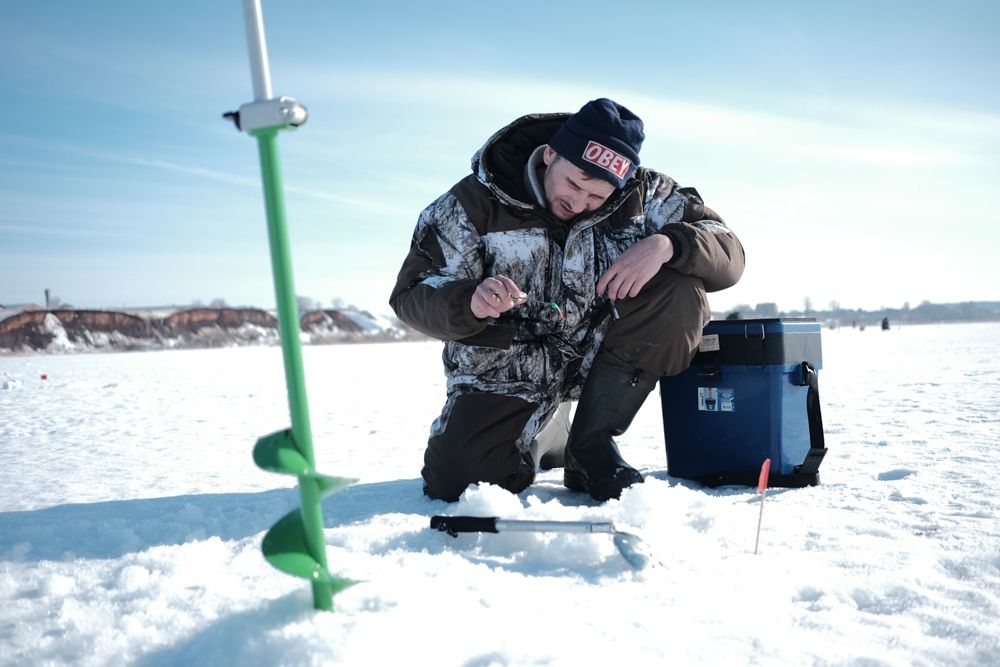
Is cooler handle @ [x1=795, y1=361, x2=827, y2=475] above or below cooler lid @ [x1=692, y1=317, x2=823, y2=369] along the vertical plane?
below

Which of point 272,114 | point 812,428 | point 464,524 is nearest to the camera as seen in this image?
point 272,114

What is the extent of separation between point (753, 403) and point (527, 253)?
958mm

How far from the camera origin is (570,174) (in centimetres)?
236

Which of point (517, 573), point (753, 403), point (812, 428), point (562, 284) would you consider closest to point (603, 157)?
point (562, 284)

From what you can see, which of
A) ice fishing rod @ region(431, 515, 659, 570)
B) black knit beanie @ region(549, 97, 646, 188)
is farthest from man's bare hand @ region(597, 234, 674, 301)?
ice fishing rod @ region(431, 515, 659, 570)

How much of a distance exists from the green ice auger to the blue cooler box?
1714 mm

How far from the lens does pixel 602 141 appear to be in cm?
230

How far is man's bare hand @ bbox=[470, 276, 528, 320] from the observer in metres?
2.02

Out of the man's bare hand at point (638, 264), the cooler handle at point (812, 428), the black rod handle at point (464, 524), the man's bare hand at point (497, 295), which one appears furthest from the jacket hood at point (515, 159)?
the black rod handle at point (464, 524)

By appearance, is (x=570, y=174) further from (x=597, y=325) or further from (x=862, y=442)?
(x=862, y=442)

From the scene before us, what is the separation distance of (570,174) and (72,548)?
183 centimetres

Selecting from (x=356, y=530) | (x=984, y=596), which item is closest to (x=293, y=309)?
(x=356, y=530)

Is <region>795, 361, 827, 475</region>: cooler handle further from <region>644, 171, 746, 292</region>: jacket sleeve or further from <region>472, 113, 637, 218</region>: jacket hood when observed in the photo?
<region>472, 113, 637, 218</region>: jacket hood

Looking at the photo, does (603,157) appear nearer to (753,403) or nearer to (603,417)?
(603,417)
